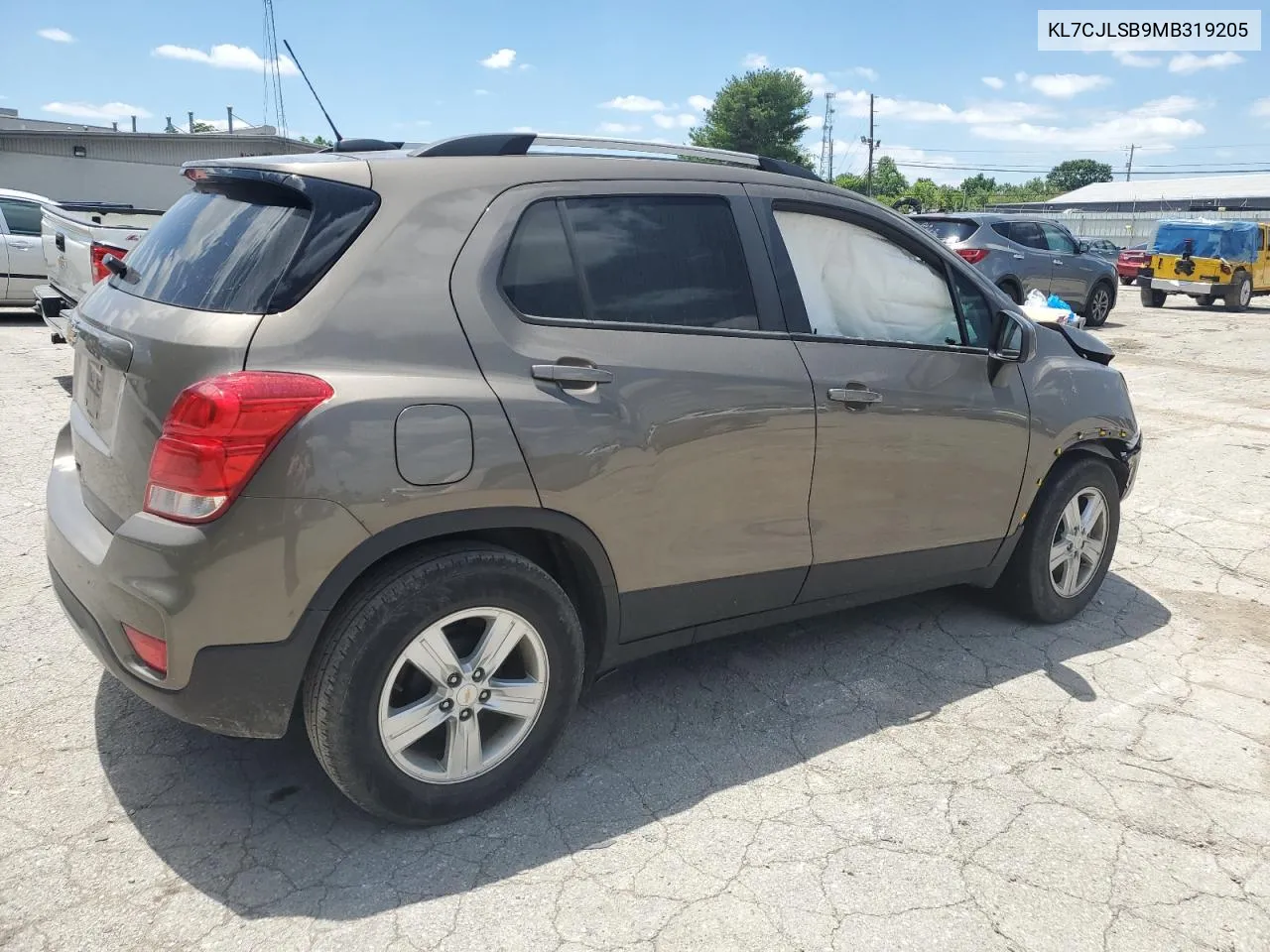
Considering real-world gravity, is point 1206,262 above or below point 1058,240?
below

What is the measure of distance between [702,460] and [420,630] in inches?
39.3

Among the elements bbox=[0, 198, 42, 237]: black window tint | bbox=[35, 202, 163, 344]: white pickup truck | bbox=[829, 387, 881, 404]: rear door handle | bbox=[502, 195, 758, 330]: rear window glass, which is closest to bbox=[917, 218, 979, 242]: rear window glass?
bbox=[35, 202, 163, 344]: white pickup truck

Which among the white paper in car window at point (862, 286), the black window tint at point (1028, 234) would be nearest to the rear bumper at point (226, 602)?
the white paper in car window at point (862, 286)

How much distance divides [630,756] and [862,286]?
1.88 metres

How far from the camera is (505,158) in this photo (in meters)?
2.84

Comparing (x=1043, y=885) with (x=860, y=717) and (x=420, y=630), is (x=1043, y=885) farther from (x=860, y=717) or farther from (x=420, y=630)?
(x=420, y=630)

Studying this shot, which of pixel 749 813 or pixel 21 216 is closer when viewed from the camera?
pixel 749 813

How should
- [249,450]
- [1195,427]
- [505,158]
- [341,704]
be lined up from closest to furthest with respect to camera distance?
[249,450] → [341,704] → [505,158] → [1195,427]

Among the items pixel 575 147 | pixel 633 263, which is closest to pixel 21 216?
pixel 575 147

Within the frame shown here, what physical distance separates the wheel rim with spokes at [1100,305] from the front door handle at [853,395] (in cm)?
1489

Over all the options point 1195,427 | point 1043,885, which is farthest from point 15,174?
point 1043,885

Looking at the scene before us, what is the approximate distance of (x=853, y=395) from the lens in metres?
3.35

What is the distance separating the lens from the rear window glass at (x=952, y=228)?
14.2 m

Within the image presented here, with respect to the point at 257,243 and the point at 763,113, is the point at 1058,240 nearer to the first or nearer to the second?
the point at 257,243
